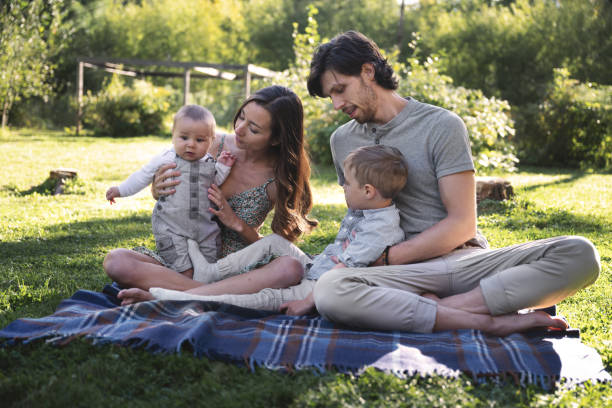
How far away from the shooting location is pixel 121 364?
7.79 ft

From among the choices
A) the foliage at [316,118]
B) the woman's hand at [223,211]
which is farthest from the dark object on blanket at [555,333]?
the foliage at [316,118]

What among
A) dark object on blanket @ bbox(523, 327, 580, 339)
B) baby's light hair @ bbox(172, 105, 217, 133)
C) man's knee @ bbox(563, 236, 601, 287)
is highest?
baby's light hair @ bbox(172, 105, 217, 133)

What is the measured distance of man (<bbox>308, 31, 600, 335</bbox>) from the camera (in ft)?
9.22

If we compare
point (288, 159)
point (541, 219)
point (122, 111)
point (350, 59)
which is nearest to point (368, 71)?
point (350, 59)

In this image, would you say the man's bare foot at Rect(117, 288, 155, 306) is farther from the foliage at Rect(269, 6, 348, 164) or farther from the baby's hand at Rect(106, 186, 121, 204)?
the foliage at Rect(269, 6, 348, 164)

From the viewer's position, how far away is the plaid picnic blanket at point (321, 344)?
2.46m

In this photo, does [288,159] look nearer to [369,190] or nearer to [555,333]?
[369,190]

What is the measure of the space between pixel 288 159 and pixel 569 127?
10936mm

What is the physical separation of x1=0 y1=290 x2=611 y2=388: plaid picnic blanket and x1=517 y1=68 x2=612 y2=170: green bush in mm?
10986

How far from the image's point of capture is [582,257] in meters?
2.77

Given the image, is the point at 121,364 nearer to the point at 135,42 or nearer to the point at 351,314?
the point at 351,314

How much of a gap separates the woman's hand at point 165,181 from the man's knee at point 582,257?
2.12 meters

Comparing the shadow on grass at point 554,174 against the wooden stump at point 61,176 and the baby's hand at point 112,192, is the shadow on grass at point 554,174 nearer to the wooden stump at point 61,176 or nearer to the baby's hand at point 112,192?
the wooden stump at point 61,176

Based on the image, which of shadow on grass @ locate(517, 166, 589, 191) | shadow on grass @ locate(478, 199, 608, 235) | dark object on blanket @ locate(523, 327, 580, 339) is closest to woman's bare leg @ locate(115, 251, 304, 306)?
dark object on blanket @ locate(523, 327, 580, 339)
